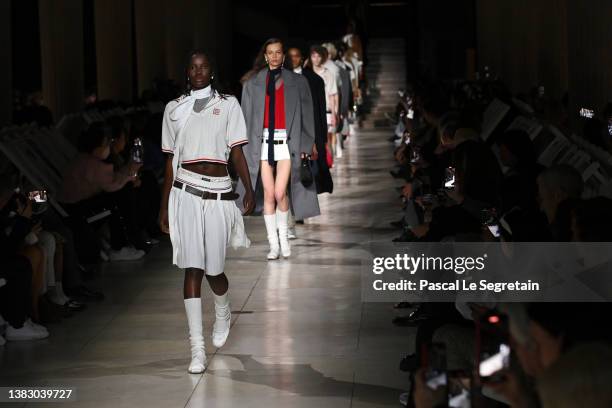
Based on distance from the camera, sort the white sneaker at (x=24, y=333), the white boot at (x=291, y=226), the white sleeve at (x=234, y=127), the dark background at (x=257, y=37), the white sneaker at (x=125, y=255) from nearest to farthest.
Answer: the white sleeve at (x=234, y=127) → the white sneaker at (x=24, y=333) → the white sneaker at (x=125, y=255) → the white boot at (x=291, y=226) → the dark background at (x=257, y=37)

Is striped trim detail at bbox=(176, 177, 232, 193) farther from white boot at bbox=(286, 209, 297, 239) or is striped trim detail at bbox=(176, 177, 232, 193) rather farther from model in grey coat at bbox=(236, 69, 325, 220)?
white boot at bbox=(286, 209, 297, 239)

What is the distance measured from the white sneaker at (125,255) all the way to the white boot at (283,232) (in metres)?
1.12

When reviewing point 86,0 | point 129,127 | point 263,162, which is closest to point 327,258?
point 263,162

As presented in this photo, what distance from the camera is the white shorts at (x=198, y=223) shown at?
261 inches

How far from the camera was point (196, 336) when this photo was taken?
666cm

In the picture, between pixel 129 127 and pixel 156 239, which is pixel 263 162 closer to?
pixel 156 239

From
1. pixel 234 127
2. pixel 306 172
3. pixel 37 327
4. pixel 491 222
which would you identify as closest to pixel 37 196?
pixel 37 327

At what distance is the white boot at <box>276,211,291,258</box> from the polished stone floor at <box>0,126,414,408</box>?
91mm

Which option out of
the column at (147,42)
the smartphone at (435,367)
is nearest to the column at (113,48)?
the column at (147,42)

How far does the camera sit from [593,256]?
490cm

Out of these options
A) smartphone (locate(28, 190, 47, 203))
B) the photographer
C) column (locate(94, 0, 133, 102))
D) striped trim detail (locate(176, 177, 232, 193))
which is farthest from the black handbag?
column (locate(94, 0, 133, 102))

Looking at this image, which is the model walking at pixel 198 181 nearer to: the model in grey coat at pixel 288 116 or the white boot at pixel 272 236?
the model in grey coat at pixel 288 116

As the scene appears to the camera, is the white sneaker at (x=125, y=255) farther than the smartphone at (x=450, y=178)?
Yes

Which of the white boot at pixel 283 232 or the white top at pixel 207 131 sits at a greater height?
the white top at pixel 207 131
